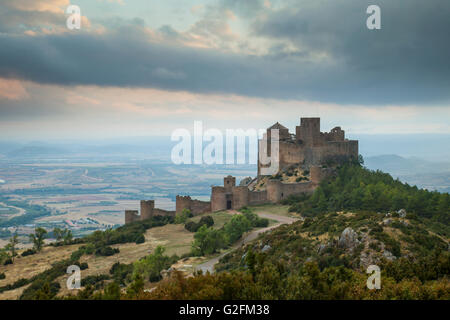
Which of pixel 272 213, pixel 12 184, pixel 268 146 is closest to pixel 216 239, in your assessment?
pixel 272 213

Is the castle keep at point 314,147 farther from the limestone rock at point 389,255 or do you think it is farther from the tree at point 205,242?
the limestone rock at point 389,255

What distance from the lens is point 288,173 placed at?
189 ft

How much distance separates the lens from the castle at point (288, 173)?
5138cm

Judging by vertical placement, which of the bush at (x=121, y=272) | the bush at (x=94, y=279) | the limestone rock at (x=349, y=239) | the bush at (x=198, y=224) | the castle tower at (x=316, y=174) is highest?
the castle tower at (x=316, y=174)

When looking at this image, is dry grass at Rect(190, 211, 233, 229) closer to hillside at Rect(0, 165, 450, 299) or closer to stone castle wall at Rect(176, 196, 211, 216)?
hillside at Rect(0, 165, 450, 299)

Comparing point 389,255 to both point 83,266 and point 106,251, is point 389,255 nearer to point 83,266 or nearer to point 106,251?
point 83,266

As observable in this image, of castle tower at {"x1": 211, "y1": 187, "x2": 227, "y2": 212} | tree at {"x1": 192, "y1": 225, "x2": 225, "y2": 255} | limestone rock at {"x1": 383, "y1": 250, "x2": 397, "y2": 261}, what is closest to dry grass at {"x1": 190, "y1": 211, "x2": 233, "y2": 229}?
castle tower at {"x1": 211, "y1": 187, "x2": 227, "y2": 212}

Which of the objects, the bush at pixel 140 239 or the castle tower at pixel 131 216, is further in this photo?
the castle tower at pixel 131 216

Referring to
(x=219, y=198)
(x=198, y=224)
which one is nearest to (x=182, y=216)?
(x=219, y=198)

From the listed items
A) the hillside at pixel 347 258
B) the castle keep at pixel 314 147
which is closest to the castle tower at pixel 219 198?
the hillside at pixel 347 258

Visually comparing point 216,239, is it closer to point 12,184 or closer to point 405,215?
point 405,215

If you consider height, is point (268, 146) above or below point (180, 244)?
above

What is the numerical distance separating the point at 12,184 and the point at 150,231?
165281 millimetres
